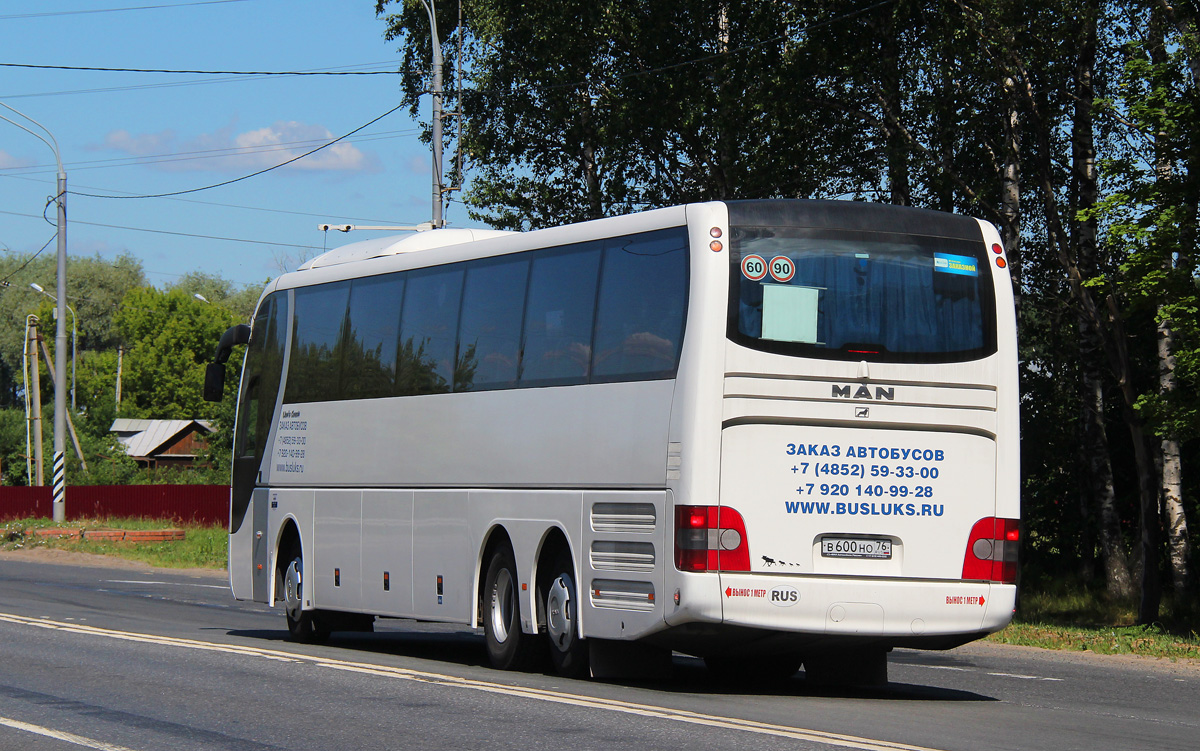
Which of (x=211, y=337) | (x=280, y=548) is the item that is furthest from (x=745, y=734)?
(x=211, y=337)

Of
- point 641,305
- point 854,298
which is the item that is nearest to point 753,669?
point 641,305

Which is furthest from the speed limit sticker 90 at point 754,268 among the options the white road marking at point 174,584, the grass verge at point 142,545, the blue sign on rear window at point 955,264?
the grass verge at point 142,545

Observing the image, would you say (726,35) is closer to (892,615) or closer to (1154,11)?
(1154,11)

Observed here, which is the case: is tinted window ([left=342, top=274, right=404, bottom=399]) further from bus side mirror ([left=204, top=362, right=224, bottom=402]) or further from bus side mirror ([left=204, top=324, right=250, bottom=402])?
bus side mirror ([left=204, top=362, right=224, bottom=402])

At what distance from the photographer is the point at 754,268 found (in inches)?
444

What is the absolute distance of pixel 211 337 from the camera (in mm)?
111625

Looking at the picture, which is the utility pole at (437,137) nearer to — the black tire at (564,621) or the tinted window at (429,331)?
the tinted window at (429,331)

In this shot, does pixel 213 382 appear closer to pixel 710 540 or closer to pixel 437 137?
pixel 710 540

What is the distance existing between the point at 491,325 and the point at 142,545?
3397 centimetres

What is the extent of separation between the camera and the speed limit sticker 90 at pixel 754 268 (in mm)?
11234

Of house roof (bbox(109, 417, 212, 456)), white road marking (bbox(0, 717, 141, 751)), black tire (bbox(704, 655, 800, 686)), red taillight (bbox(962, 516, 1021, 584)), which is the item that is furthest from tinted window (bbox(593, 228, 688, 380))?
house roof (bbox(109, 417, 212, 456))

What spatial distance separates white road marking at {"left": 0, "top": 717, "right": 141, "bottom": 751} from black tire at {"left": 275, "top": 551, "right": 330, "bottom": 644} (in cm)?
703

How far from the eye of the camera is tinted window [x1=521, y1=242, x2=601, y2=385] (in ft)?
40.6

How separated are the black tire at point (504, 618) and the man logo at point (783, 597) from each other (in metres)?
2.63
